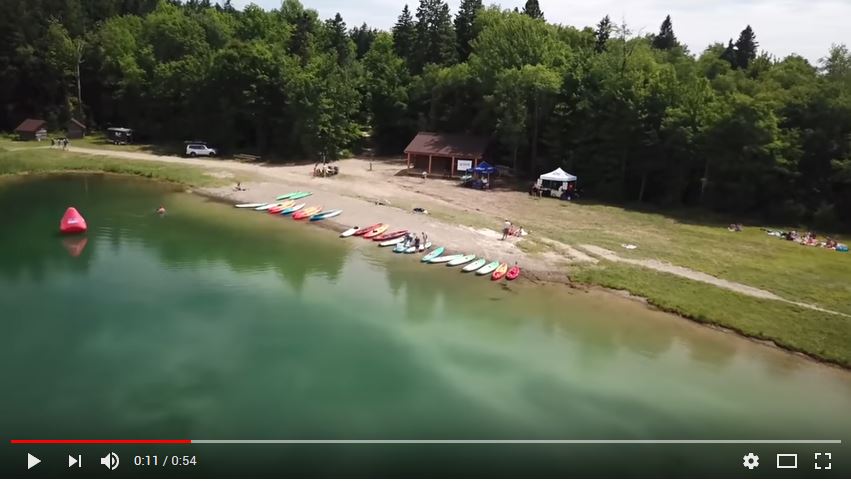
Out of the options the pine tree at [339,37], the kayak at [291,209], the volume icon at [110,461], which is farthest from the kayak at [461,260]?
the pine tree at [339,37]

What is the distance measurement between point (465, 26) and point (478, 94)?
67.7 ft

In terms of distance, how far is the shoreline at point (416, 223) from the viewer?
2781 cm

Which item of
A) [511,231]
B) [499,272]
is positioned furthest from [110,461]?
[511,231]

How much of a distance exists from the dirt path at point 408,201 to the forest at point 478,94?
766cm

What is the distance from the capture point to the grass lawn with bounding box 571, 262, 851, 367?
2449 cm

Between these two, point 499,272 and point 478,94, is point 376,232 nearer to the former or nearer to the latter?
point 499,272

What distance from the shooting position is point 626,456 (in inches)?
667

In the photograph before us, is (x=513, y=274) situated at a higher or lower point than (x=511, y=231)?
lower

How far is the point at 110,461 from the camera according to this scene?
15461 mm

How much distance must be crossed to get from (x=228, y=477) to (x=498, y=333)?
13.3m

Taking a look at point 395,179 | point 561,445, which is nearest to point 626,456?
point 561,445

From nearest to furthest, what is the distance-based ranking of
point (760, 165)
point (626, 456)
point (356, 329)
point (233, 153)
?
point (626, 456) < point (356, 329) < point (760, 165) < point (233, 153)

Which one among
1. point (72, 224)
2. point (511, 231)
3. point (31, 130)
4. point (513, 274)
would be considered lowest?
point (513, 274)

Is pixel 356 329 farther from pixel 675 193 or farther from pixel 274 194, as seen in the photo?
pixel 675 193
